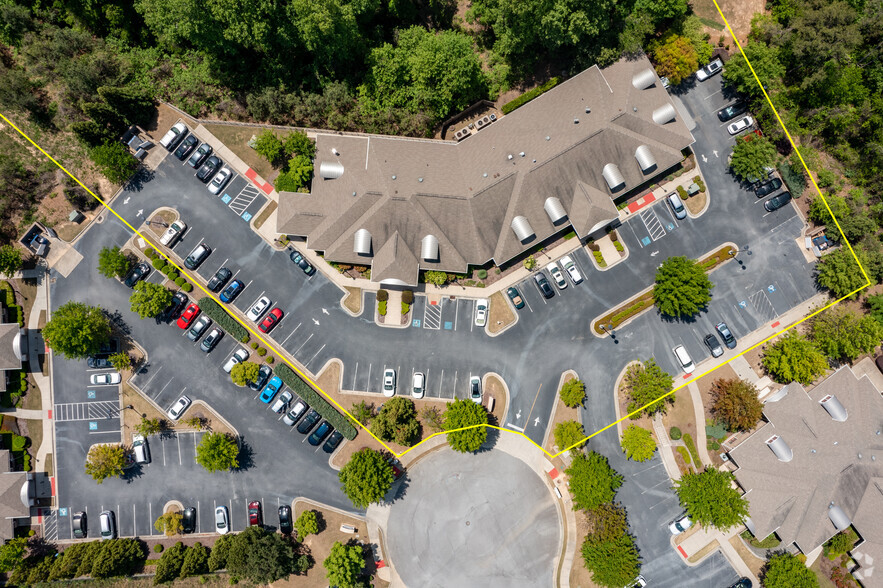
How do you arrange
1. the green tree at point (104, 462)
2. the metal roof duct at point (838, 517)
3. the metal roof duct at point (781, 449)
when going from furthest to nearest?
the metal roof duct at point (838, 517) → the metal roof duct at point (781, 449) → the green tree at point (104, 462)

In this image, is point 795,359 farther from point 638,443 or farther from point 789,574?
point 789,574

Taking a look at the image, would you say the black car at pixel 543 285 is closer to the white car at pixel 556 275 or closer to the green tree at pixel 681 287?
the white car at pixel 556 275

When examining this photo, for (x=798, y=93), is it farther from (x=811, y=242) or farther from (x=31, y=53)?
(x=31, y=53)

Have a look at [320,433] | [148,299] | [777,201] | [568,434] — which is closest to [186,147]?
[148,299]

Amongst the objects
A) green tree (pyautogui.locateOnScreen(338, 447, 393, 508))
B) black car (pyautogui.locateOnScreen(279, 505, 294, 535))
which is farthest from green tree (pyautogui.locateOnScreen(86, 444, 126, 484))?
green tree (pyautogui.locateOnScreen(338, 447, 393, 508))

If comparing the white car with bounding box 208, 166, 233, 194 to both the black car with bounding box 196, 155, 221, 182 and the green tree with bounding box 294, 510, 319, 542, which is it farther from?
the green tree with bounding box 294, 510, 319, 542

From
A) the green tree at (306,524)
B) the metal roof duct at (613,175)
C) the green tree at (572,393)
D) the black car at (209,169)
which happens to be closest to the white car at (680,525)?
the green tree at (572,393)
